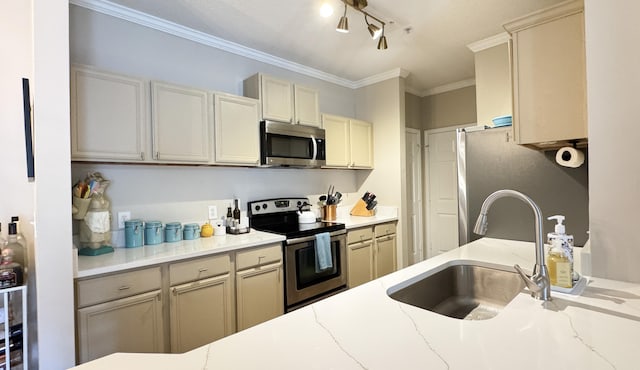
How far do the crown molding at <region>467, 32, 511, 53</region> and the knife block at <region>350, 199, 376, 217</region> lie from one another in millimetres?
2007

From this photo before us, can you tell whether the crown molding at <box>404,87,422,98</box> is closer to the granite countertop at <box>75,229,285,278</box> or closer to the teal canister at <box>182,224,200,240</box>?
the granite countertop at <box>75,229,285,278</box>

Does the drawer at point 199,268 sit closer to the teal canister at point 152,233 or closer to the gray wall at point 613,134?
the teal canister at point 152,233

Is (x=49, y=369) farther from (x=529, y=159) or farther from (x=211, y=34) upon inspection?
(x=529, y=159)

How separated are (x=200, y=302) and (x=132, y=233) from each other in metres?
0.68

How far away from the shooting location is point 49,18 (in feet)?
4.94

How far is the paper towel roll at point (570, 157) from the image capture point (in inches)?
66.5

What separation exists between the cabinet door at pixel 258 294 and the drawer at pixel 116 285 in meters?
0.57

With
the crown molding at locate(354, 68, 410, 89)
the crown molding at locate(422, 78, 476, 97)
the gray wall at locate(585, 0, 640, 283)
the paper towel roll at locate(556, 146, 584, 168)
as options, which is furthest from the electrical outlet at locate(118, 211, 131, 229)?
the crown molding at locate(422, 78, 476, 97)

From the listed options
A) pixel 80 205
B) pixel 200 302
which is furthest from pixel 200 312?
pixel 80 205

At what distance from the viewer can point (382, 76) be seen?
3836 millimetres

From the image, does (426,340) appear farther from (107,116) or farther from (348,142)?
(348,142)

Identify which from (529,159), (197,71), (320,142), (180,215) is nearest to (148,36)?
(197,71)

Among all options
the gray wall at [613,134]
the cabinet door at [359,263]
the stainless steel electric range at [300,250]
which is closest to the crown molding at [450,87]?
the cabinet door at [359,263]

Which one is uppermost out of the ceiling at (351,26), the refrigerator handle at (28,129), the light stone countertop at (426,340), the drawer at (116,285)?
the ceiling at (351,26)
